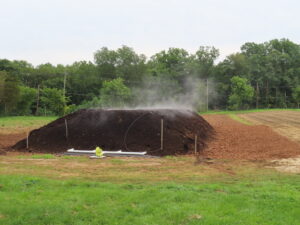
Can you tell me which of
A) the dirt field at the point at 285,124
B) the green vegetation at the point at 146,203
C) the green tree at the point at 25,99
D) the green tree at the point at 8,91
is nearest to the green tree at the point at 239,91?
the dirt field at the point at 285,124

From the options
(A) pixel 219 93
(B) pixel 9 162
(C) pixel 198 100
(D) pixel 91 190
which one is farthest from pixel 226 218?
(A) pixel 219 93

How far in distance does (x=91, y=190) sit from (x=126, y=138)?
7.40m

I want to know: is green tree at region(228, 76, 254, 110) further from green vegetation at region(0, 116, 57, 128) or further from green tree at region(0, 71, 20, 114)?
green tree at region(0, 71, 20, 114)

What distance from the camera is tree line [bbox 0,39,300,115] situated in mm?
55406

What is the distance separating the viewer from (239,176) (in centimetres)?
788

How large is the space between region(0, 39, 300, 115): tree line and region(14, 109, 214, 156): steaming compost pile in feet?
107

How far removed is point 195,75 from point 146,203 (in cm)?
6303

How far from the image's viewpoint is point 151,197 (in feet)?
18.2

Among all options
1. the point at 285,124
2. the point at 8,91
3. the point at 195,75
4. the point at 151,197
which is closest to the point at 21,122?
the point at 8,91

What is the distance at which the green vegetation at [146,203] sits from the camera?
4.57 metres

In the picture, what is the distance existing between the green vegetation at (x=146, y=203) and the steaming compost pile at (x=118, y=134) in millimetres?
5794

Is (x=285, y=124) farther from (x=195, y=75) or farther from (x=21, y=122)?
(x=195, y=75)

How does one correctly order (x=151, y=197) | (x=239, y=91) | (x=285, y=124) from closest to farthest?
(x=151, y=197)
(x=285, y=124)
(x=239, y=91)

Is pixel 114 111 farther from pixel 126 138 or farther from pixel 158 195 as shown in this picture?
pixel 158 195
